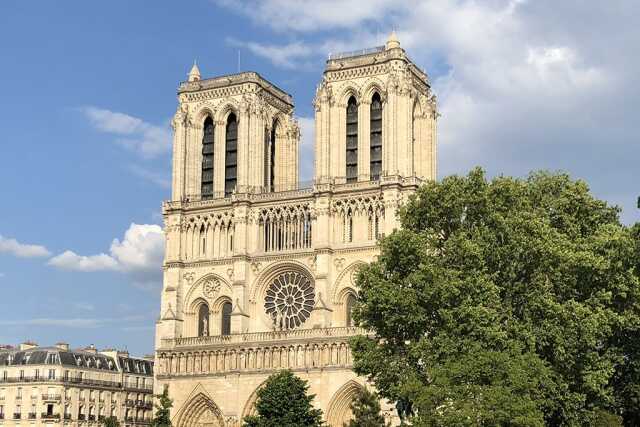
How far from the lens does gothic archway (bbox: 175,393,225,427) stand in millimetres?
63438

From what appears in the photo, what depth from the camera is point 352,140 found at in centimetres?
6456

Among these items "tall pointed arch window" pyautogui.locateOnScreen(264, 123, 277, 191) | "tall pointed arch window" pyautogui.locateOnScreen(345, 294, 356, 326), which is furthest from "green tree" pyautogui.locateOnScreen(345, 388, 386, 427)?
"tall pointed arch window" pyautogui.locateOnScreen(264, 123, 277, 191)

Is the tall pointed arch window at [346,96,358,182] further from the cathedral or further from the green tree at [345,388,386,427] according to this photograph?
the green tree at [345,388,386,427]

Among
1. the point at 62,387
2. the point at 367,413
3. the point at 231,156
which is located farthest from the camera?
the point at 62,387

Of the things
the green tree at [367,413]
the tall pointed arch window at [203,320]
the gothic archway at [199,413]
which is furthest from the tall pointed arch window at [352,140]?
the green tree at [367,413]

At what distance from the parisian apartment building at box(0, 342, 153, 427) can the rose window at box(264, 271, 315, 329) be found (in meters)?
14.6

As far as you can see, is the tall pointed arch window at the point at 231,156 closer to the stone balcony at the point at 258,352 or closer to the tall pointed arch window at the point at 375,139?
the tall pointed arch window at the point at 375,139

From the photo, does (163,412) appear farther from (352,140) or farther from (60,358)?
(60,358)

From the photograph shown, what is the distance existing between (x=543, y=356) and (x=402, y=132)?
2478cm

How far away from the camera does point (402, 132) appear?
203 feet

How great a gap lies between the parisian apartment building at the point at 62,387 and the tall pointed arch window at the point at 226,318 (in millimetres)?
11372

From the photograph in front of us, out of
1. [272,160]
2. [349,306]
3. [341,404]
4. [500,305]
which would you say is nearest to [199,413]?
[341,404]

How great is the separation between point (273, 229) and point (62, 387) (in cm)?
2016

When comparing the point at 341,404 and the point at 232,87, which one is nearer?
the point at 341,404
